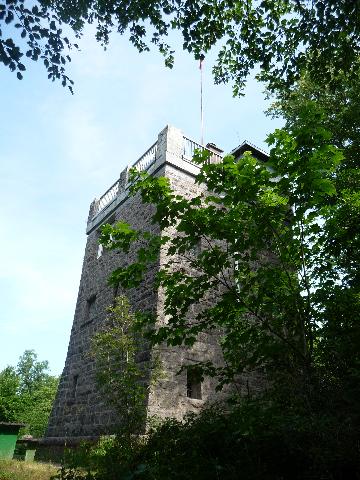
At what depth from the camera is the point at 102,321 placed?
12.0 meters

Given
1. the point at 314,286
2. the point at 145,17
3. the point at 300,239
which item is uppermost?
the point at 145,17

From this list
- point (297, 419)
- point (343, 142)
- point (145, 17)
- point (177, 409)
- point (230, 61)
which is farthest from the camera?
point (343, 142)

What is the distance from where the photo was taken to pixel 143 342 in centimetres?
879

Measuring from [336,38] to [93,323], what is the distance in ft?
36.5

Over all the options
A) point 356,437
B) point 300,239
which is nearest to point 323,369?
point 356,437

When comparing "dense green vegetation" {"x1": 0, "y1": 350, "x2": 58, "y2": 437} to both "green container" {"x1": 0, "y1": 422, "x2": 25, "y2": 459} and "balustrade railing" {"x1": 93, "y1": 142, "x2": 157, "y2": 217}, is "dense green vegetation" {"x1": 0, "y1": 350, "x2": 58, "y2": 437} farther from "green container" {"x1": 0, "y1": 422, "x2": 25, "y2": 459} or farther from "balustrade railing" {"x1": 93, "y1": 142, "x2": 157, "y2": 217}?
"balustrade railing" {"x1": 93, "y1": 142, "x2": 157, "y2": 217}

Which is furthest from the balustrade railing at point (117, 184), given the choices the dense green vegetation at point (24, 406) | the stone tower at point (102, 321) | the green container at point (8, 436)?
the dense green vegetation at point (24, 406)

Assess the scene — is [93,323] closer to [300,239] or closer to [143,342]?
[143,342]

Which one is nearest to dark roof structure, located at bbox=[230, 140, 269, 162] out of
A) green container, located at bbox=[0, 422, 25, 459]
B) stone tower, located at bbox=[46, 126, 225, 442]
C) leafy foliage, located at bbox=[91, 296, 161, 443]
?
stone tower, located at bbox=[46, 126, 225, 442]

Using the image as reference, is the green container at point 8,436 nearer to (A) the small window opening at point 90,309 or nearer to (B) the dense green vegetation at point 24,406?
(A) the small window opening at point 90,309

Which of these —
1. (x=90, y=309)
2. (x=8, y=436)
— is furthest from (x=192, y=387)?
(x=8, y=436)

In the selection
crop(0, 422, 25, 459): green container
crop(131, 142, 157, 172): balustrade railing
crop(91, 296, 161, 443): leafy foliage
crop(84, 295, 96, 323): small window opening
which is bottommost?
crop(0, 422, 25, 459): green container

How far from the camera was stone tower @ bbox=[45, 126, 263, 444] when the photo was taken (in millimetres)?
8695

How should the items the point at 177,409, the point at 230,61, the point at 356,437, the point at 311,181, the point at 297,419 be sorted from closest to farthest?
1. the point at 356,437
2. the point at 297,419
3. the point at 311,181
4. the point at 230,61
5. the point at 177,409
